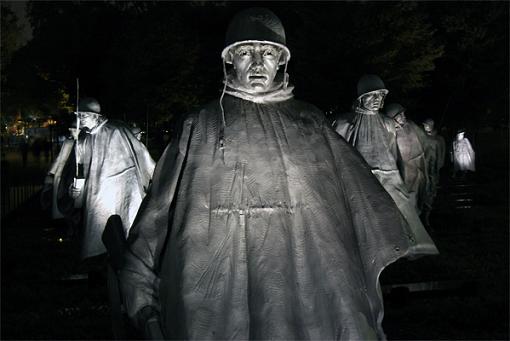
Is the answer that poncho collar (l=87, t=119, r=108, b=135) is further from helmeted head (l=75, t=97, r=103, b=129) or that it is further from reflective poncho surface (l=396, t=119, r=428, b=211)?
reflective poncho surface (l=396, t=119, r=428, b=211)

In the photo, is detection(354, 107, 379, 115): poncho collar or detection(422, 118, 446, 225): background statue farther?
detection(422, 118, 446, 225): background statue

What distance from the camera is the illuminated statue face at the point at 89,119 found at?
15.1m

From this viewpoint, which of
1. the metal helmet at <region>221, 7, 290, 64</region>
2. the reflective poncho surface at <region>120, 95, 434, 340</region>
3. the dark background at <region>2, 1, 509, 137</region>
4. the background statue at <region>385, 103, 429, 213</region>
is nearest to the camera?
the reflective poncho surface at <region>120, 95, 434, 340</region>

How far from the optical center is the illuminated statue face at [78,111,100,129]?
595 inches

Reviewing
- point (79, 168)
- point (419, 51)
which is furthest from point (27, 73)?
point (79, 168)

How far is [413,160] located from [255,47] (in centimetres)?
1498

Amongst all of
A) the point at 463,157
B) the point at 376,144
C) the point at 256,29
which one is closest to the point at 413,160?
the point at 376,144

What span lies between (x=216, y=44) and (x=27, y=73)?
42.2ft

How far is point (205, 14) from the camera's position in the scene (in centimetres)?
6750

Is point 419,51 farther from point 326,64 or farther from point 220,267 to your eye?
point 220,267

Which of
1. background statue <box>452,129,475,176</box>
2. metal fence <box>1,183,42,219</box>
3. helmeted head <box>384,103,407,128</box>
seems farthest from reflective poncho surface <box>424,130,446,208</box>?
background statue <box>452,129,475,176</box>

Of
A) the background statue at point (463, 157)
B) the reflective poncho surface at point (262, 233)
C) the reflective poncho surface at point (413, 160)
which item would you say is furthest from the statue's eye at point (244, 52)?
the background statue at point (463, 157)

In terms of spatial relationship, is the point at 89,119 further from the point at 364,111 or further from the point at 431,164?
the point at 431,164

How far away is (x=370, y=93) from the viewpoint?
15727 mm
